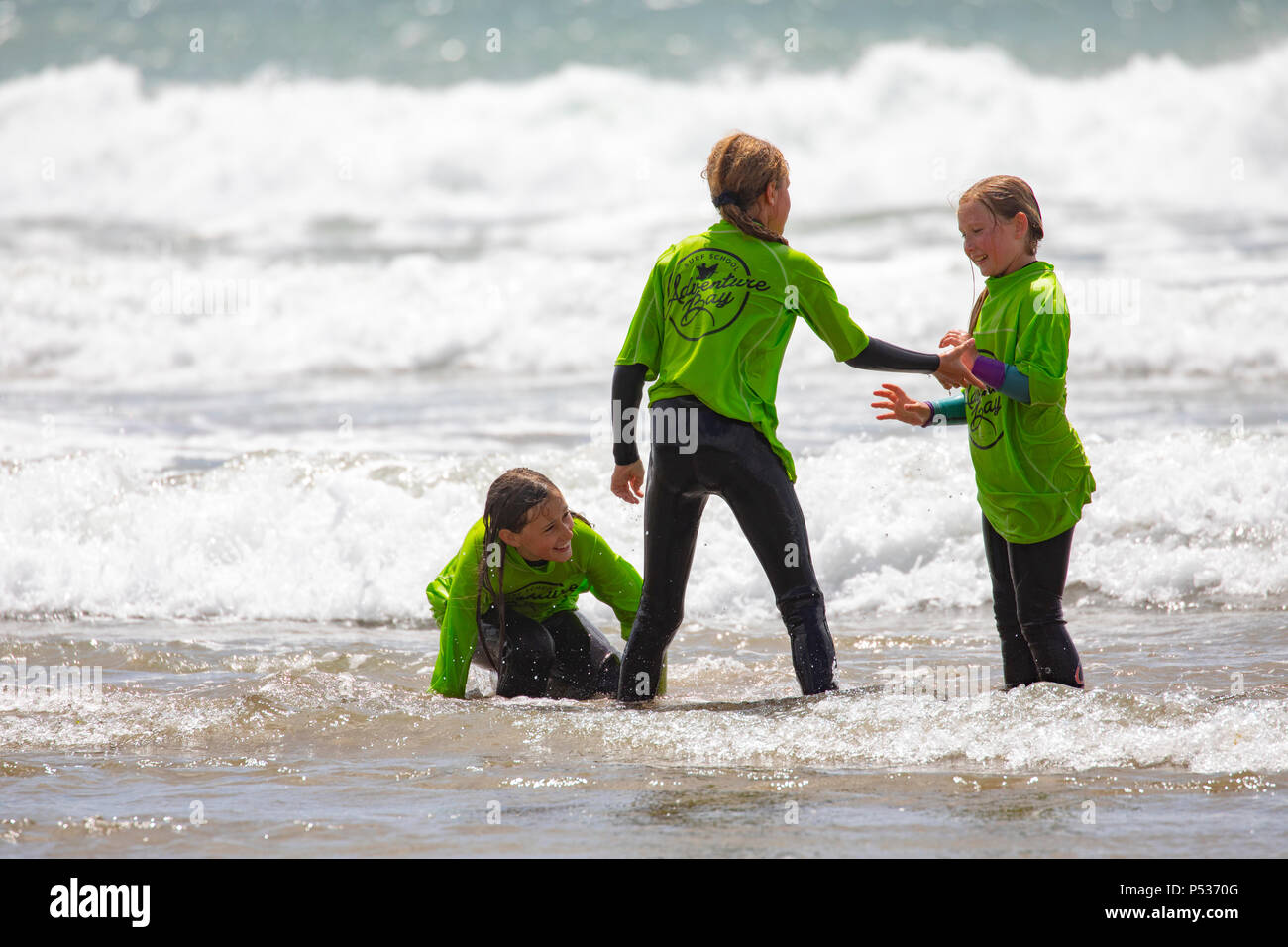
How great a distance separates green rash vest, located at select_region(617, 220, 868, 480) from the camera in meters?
4.02

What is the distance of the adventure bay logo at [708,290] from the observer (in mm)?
4031

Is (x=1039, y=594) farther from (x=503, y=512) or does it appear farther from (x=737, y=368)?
(x=503, y=512)

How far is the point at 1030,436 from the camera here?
395 centimetres

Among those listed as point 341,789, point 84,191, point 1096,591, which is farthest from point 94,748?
point 84,191

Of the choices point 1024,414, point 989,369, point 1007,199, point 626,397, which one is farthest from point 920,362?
point 626,397

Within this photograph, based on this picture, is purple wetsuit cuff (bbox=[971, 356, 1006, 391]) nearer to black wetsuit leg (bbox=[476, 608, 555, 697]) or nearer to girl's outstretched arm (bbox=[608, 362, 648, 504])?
girl's outstretched arm (bbox=[608, 362, 648, 504])

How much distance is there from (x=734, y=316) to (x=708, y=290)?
114 millimetres

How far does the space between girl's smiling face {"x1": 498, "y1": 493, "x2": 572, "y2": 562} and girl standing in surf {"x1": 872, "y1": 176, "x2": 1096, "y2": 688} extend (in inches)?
47.7

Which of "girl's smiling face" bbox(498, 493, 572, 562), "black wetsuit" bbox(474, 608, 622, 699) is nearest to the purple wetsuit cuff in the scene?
"girl's smiling face" bbox(498, 493, 572, 562)

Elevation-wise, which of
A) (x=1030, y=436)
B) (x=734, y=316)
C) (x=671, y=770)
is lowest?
(x=671, y=770)

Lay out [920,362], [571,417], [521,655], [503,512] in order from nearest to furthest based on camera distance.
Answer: [920,362], [503,512], [521,655], [571,417]

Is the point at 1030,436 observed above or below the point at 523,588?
above

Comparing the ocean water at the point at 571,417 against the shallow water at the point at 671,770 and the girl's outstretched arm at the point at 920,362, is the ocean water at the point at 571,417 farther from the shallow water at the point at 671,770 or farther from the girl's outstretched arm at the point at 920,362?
the girl's outstretched arm at the point at 920,362
